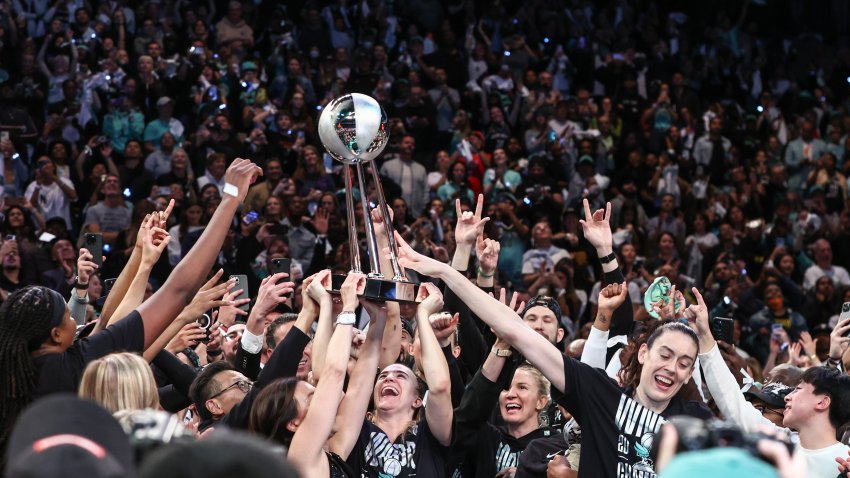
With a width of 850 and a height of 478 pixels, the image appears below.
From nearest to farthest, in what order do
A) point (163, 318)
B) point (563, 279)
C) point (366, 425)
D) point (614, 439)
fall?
point (163, 318)
point (614, 439)
point (366, 425)
point (563, 279)

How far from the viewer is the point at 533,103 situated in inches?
643

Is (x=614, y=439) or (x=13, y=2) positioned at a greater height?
(x=13, y=2)

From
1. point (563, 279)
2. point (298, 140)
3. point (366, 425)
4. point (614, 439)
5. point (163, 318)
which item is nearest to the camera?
point (163, 318)

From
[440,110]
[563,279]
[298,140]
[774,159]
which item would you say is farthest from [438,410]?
[774,159]

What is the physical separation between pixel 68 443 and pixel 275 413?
185 cm

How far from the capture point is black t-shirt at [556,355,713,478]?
4.51 meters

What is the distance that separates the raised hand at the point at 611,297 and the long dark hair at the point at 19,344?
2.51 meters

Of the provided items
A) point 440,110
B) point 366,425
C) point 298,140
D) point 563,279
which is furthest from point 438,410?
point 440,110

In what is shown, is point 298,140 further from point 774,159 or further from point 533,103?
point 774,159

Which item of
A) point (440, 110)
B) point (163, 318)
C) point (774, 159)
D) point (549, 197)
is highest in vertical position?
point (774, 159)

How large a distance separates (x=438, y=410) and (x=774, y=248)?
10860mm

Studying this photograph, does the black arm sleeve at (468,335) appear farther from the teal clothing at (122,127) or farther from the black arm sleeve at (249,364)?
the teal clothing at (122,127)

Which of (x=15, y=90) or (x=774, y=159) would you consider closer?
(x=15, y=90)

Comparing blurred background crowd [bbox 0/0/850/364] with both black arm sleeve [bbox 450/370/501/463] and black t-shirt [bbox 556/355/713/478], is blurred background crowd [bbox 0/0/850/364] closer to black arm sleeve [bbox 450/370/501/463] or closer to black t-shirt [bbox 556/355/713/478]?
black arm sleeve [bbox 450/370/501/463]
